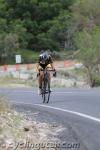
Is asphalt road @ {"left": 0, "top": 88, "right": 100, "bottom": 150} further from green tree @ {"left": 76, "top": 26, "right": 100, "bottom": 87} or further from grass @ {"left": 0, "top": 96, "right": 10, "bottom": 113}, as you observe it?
green tree @ {"left": 76, "top": 26, "right": 100, "bottom": 87}

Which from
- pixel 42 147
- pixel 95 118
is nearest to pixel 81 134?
pixel 42 147

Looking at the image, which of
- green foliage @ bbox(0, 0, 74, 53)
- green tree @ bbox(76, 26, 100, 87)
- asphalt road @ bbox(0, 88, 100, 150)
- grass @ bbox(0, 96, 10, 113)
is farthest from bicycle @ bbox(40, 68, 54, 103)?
green foliage @ bbox(0, 0, 74, 53)

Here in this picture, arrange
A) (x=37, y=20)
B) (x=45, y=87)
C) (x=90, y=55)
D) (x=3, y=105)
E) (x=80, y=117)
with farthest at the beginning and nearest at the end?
1. (x=37, y=20)
2. (x=90, y=55)
3. (x=45, y=87)
4. (x=80, y=117)
5. (x=3, y=105)

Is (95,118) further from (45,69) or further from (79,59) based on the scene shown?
(79,59)

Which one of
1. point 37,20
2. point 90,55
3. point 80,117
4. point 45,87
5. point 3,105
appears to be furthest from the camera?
point 37,20

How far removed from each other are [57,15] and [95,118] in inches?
2509

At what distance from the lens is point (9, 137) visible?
8.91 m

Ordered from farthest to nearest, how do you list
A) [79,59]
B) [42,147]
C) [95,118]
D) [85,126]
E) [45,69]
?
[79,59], [45,69], [95,118], [85,126], [42,147]

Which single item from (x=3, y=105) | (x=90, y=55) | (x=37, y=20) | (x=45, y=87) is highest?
(x=3, y=105)

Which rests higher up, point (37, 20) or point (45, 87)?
point (37, 20)

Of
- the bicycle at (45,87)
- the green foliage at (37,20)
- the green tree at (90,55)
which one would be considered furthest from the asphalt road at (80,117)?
the green foliage at (37,20)

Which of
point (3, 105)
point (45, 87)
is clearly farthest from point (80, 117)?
point (45, 87)

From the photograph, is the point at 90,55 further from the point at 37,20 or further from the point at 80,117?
the point at 80,117

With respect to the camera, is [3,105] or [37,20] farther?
[37,20]
